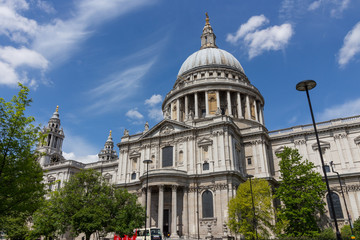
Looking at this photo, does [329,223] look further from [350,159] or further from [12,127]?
[12,127]

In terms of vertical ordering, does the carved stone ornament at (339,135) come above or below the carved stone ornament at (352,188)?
above

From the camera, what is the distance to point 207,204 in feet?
136

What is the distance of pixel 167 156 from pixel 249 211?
1850cm

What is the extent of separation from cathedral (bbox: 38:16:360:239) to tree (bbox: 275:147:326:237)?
7.48 meters

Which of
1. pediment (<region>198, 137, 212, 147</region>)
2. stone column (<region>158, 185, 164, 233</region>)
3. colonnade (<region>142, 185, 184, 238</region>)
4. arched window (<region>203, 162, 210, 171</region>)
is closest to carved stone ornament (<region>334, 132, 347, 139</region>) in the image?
pediment (<region>198, 137, 212, 147</region>)

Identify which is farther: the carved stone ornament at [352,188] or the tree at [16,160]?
the carved stone ornament at [352,188]

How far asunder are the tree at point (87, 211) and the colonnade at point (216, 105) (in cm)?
3016

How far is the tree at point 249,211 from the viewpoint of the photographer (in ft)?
107

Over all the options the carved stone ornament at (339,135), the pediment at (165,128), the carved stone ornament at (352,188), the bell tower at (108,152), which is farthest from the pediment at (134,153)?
the bell tower at (108,152)

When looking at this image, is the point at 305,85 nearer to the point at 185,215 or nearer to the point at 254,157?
the point at 185,215

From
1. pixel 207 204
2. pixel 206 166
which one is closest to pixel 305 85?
pixel 207 204

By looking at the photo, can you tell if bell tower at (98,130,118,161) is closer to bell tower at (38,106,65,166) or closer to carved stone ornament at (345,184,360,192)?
bell tower at (38,106,65,166)

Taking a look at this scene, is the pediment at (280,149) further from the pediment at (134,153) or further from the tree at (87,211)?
the tree at (87,211)

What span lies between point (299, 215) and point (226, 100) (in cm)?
3303
